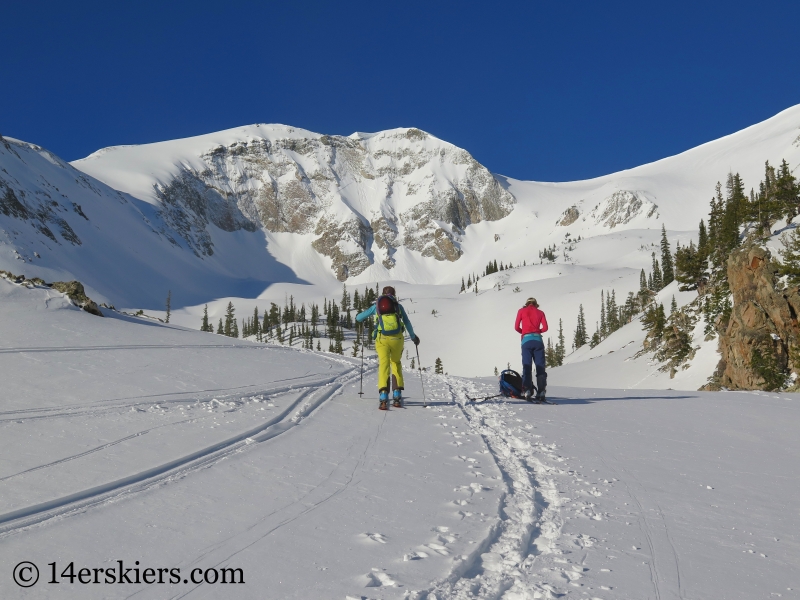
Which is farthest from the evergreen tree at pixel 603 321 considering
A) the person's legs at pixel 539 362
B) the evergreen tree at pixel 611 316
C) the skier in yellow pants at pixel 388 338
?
the skier in yellow pants at pixel 388 338

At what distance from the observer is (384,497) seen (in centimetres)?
525

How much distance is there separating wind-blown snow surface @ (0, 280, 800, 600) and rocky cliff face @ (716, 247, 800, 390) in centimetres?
1923

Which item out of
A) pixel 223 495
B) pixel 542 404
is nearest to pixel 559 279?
pixel 542 404

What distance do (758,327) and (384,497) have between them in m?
31.4

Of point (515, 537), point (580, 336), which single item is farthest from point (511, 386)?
point (580, 336)

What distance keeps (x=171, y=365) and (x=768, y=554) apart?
13504 millimetres

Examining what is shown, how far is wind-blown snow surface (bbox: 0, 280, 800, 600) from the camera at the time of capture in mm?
3660

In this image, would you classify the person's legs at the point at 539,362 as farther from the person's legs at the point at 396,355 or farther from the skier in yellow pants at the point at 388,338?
the person's legs at the point at 396,355

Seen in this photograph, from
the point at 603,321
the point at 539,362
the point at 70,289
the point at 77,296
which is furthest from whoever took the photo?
the point at 603,321

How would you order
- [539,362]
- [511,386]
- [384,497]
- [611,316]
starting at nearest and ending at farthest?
[384,497] → [539,362] → [511,386] → [611,316]

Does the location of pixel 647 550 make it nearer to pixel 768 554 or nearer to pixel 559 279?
pixel 768 554

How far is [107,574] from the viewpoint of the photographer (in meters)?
3.54

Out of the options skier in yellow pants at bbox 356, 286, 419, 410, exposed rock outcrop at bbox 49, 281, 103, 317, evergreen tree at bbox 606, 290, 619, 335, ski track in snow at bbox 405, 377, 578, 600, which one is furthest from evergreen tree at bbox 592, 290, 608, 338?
ski track in snow at bbox 405, 377, 578, 600

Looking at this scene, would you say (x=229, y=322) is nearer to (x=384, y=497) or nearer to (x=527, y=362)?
(x=527, y=362)
